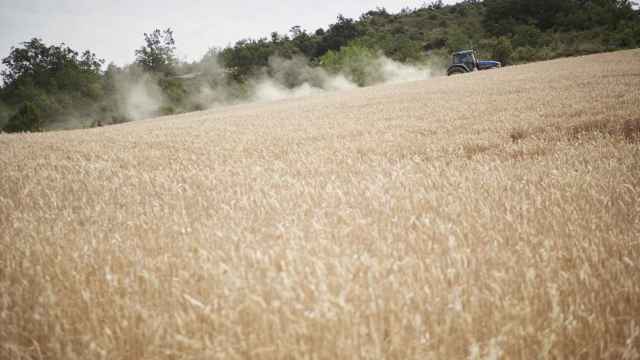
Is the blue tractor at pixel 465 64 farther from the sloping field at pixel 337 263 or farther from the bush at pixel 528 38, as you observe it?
the sloping field at pixel 337 263

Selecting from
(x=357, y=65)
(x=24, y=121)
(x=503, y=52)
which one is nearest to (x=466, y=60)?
(x=503, y=52)

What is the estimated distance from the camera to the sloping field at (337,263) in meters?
1.17

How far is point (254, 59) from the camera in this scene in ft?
232

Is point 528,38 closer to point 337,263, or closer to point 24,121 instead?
point 337,263

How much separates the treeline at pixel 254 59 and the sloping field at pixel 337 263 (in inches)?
1938

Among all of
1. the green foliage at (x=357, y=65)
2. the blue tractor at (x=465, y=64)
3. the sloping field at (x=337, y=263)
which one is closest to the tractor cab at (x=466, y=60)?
the blue tractor at (x=465, y=64)

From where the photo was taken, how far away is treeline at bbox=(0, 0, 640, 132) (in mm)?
48750

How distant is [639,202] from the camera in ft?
6.78

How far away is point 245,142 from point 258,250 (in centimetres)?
468

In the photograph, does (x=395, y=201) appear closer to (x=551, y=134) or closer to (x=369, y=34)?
(x=551, y=134)

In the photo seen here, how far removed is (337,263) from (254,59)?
74.5m

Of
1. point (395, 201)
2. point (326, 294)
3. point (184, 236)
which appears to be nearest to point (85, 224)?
point (184, 236)

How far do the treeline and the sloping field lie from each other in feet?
161

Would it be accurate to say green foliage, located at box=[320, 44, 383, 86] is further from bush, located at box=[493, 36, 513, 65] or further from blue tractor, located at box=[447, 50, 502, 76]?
blue tractor, located at box=[447, 50, 502, 76]
